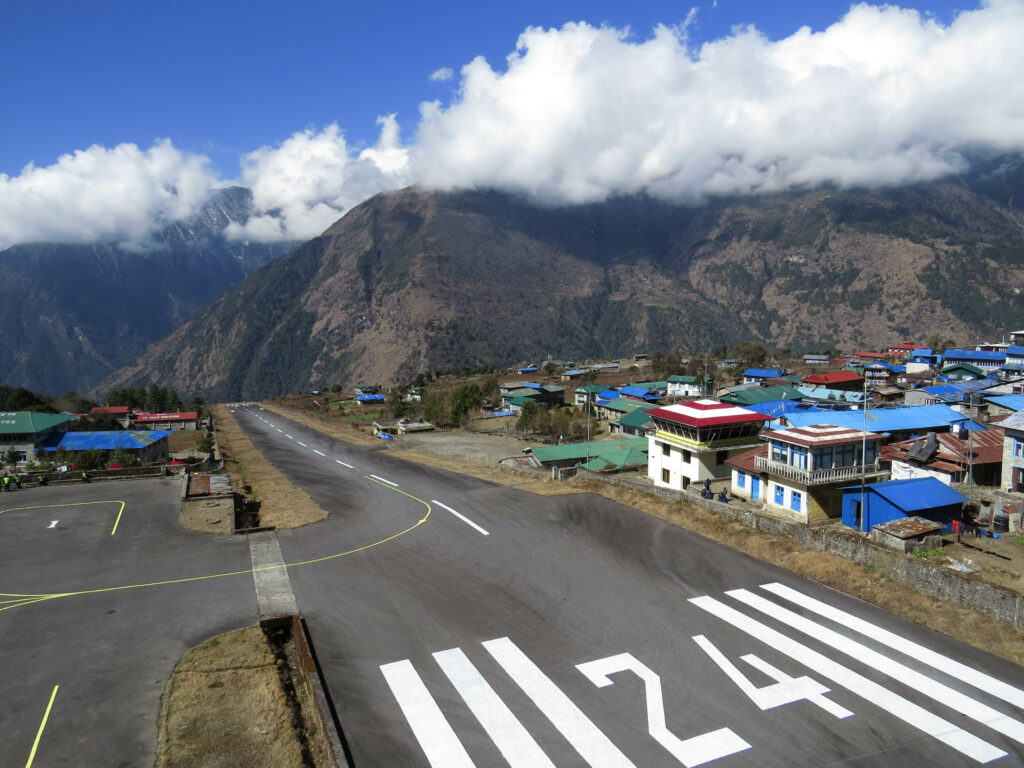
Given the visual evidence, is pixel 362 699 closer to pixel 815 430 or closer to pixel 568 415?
pixel 815 430

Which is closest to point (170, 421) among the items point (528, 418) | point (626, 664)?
point (528, 418)

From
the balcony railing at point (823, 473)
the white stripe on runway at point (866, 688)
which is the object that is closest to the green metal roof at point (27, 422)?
the balcony railing at point (823, 473)

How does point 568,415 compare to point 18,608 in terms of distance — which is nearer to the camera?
point 18,608

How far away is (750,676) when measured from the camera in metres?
17.2

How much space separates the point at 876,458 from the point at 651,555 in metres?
17.6

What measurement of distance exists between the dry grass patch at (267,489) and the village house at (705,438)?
24502mm

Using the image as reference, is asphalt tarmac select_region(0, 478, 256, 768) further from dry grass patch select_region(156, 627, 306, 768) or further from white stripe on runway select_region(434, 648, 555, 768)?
white stripe on runway select_region(434, 648, 555, 768)

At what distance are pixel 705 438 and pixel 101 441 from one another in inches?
2695

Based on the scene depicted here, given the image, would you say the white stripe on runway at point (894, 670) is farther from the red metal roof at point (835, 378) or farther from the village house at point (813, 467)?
the red metal roof at point (835, 378)

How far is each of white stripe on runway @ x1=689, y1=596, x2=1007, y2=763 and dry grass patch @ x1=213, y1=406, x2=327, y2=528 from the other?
23.3 metres

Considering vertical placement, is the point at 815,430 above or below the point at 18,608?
above

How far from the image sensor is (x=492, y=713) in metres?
15.9

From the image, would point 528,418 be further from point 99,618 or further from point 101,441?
point 99,618

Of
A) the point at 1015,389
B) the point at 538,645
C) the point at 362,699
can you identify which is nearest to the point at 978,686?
the point at 538,645
